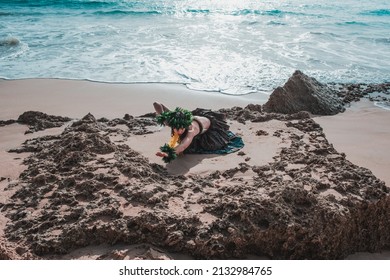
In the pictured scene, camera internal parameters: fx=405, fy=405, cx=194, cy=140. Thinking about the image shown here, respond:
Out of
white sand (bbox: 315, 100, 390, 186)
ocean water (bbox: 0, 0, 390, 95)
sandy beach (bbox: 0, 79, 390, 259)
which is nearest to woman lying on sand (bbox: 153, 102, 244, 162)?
sandy beach (bbox: 0, 79, 390, 259)

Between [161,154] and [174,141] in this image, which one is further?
[174,141]

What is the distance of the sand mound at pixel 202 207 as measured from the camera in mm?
2570

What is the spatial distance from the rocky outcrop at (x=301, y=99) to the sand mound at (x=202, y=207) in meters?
2.15

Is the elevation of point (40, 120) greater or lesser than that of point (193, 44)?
lesser

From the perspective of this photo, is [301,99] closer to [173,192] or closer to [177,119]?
[177,119]

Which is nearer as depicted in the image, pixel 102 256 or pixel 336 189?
pixel 102 256

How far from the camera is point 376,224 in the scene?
2869 millimetres

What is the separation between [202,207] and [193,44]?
8.06 m

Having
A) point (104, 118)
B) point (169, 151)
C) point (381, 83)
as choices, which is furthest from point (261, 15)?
point (169, 151)

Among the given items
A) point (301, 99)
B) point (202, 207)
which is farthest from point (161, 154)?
point (301, 99)

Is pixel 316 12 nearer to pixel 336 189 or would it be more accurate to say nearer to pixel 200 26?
pixel 200 26

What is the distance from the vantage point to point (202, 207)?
2.83 metres

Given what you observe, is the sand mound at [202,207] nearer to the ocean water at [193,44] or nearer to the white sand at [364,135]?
the white sand at [364,135]

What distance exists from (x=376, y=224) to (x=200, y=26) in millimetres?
11517
